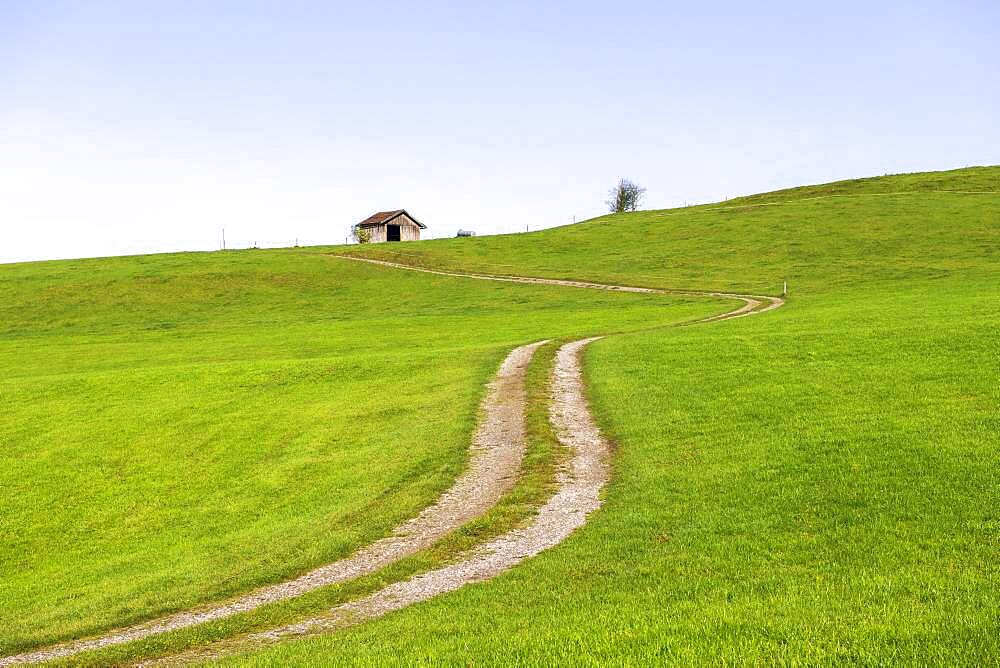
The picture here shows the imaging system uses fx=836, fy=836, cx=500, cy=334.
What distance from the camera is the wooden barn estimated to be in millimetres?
137375

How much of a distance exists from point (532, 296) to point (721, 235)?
36066 mm

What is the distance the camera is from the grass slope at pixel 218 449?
1830 centimetres

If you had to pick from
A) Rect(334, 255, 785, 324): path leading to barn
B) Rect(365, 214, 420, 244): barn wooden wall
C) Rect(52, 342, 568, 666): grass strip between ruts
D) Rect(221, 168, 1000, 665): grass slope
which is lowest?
Rect(52, 342, 568, 666): grass strip between ruts

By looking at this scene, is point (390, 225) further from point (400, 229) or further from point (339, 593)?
point (339, 593)

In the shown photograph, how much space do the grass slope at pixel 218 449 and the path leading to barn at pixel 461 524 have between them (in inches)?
25.1

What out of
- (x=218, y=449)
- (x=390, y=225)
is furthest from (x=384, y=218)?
(x=218, y=449)

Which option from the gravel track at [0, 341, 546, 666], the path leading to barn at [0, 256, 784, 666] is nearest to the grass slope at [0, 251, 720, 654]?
the gravel track at [0, 341, 546, 666]

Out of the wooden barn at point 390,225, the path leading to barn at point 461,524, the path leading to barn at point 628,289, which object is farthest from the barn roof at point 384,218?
the path leading to barn at point 461,524

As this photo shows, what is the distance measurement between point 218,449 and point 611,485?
14.7 metres

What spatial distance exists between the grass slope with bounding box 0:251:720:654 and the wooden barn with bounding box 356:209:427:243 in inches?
2847

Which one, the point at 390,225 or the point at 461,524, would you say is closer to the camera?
the point at 461,524

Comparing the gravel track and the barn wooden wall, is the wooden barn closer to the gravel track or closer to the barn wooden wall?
the barn wooden wall

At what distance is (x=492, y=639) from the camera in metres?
11.1

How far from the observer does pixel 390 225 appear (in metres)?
138
